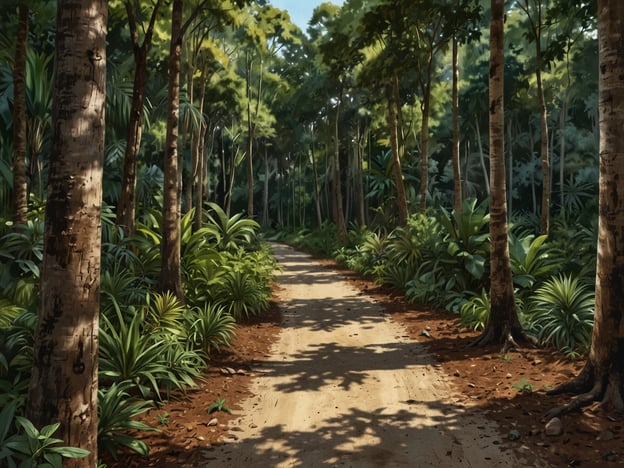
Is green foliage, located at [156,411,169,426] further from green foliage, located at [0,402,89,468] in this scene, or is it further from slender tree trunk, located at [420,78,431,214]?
slender tree trunk, located at [420,78,431,214]

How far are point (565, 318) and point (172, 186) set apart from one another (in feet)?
21.5

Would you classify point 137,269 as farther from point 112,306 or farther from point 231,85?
point 231,85

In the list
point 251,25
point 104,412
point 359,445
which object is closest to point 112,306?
point 104,412

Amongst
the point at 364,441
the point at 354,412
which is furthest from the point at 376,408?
the point at 364,441

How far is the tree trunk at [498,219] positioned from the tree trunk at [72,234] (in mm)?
5854

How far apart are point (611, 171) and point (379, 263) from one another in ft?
33.6

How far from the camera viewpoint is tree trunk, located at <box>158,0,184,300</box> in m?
8.20

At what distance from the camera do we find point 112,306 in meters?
7.02

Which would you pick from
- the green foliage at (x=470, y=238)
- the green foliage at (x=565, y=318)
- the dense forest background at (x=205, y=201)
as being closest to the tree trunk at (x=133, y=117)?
the dense forest background at (x=205, y=201)

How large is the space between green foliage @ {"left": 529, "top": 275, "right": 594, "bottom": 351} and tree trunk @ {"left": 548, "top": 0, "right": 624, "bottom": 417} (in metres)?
1.46

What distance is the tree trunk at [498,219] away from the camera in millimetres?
7391

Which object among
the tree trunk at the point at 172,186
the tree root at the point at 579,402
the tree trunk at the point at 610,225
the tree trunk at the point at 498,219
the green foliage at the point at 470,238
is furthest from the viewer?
the green foliage at the point at 470,238

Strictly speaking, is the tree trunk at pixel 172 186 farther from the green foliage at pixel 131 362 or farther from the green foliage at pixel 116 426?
the green foliage at pixel 116 426

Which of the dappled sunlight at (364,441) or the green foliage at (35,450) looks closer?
the green foliage at (35,450)
